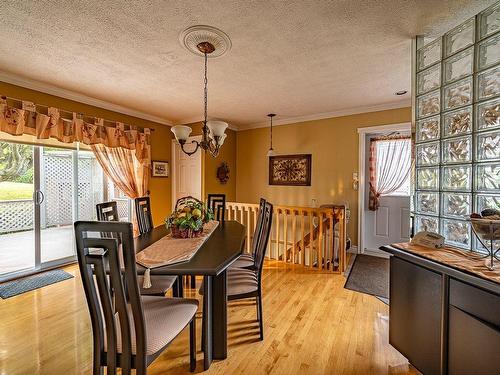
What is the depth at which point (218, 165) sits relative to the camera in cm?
504

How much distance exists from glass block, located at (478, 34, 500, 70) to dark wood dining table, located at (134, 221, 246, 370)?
73.1 inches

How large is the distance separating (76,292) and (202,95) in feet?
9.36

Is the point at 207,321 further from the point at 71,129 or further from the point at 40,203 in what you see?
the point at 71,129

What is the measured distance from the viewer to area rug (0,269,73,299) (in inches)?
105

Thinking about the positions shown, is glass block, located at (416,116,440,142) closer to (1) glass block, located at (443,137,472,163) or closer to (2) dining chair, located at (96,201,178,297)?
(1) glass block, located at (443,137,472,163)

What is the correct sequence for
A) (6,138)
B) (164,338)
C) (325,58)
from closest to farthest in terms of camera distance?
(164,338), (325,58), (6,138)

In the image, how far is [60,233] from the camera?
361 cm

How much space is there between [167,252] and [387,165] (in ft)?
12.8

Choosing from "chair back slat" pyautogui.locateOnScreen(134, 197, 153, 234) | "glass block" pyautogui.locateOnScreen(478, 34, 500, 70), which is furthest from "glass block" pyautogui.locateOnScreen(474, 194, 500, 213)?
"chair back slat" pyautogui.locateOnScreen(134, 197, 153, 234)

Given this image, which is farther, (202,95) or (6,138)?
(202,95)

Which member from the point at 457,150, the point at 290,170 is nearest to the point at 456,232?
the point at 457,150

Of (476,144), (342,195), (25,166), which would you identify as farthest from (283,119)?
(25,166)

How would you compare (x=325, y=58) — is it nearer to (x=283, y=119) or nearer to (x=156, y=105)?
(x=283, y=119)

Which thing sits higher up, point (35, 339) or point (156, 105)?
point (156, 105)
